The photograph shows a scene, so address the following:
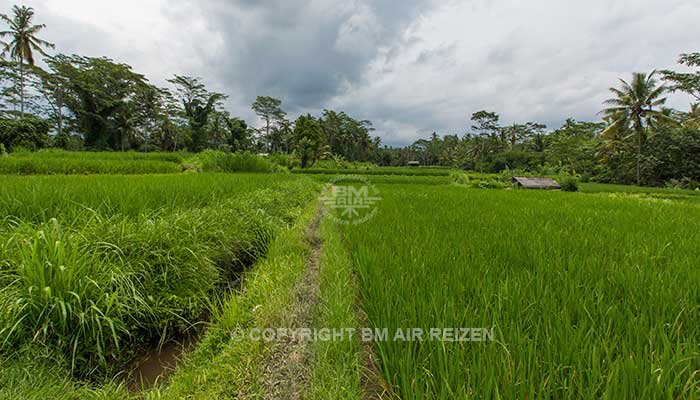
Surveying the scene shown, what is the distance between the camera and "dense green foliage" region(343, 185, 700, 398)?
2.72ft

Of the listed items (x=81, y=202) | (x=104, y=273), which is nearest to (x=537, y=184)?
(x=104, y=273)

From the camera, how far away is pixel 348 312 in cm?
146

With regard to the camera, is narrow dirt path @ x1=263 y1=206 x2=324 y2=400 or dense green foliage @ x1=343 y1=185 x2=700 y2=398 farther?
narrow dirt path @ x1=263 y1=206 x2=324 y2=400

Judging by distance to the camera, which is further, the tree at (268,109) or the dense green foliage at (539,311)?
the tree at (268,109)

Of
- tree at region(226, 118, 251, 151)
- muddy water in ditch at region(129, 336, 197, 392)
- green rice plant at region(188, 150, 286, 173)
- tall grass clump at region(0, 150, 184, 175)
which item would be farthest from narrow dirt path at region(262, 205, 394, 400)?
tree at region(226, 118, 251, 151)

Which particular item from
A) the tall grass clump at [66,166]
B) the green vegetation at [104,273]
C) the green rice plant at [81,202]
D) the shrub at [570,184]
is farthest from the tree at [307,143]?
the green vegetation at [104,273]

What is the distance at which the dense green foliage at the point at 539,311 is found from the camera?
2.72ft

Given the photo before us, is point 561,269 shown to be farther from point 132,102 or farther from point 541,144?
point 541,144

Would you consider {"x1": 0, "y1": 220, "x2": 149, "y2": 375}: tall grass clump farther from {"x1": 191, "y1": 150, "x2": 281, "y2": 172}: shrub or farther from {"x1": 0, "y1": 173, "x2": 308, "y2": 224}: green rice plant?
{"x1": 191, "y1": 150, "x2": 281, "y2": 172}: shrub

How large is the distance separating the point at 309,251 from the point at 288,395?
192cm

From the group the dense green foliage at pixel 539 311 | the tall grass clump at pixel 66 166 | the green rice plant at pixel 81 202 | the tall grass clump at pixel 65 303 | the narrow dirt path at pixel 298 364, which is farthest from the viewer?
the tall grass clump at pixel 66 166

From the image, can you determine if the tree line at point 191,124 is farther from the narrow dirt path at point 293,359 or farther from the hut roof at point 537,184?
the narrow dirt path at point 293,359

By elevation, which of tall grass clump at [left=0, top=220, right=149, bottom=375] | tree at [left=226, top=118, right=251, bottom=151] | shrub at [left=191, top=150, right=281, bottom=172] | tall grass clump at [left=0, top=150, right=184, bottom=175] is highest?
tree at [left=226, top=118, right=251, bottom=151]

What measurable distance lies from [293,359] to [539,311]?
4.07 ft
